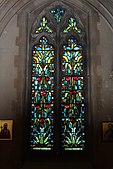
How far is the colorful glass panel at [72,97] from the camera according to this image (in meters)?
7.87

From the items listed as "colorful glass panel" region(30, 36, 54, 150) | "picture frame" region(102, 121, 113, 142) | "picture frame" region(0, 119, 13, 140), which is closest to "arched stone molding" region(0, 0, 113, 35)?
"colorful glass panel" region(30, 36, 54, 150)

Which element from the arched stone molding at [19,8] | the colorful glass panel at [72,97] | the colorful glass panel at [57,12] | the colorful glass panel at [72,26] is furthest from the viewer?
the colorful glass panel at [57,12]

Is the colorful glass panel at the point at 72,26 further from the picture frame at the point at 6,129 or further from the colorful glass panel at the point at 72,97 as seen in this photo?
the picture frame at the point at 6,129

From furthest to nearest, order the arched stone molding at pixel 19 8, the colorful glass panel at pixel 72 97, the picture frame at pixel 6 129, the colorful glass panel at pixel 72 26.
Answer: the colorful glass panel at pixel 72 26
the arched stone molding at pixel 19 8
the colorful glass panel at pixel 72 97
the picture frame at pixel 6 129

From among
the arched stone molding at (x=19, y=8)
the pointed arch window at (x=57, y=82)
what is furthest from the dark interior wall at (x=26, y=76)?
the pointed arch window at (x=57, y=82)

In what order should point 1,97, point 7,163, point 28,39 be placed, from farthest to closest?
point 28,39 → point 1,97 → point 7,163

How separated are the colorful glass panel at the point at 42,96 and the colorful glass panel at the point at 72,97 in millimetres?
314

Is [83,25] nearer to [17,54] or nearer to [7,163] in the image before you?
[17,54]

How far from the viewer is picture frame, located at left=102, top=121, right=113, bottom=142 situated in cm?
762

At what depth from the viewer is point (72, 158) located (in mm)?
7703

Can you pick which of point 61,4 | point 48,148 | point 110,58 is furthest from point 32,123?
point 61,4

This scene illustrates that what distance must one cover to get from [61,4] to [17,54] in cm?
199

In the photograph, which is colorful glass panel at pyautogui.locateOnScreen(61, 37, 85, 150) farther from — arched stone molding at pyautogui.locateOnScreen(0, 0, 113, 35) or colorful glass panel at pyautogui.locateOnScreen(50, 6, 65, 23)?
arched stone molding at pyautogui.locateOnScreen(0, 0, 113, 35)

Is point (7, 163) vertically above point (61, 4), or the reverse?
point (61, 4)
